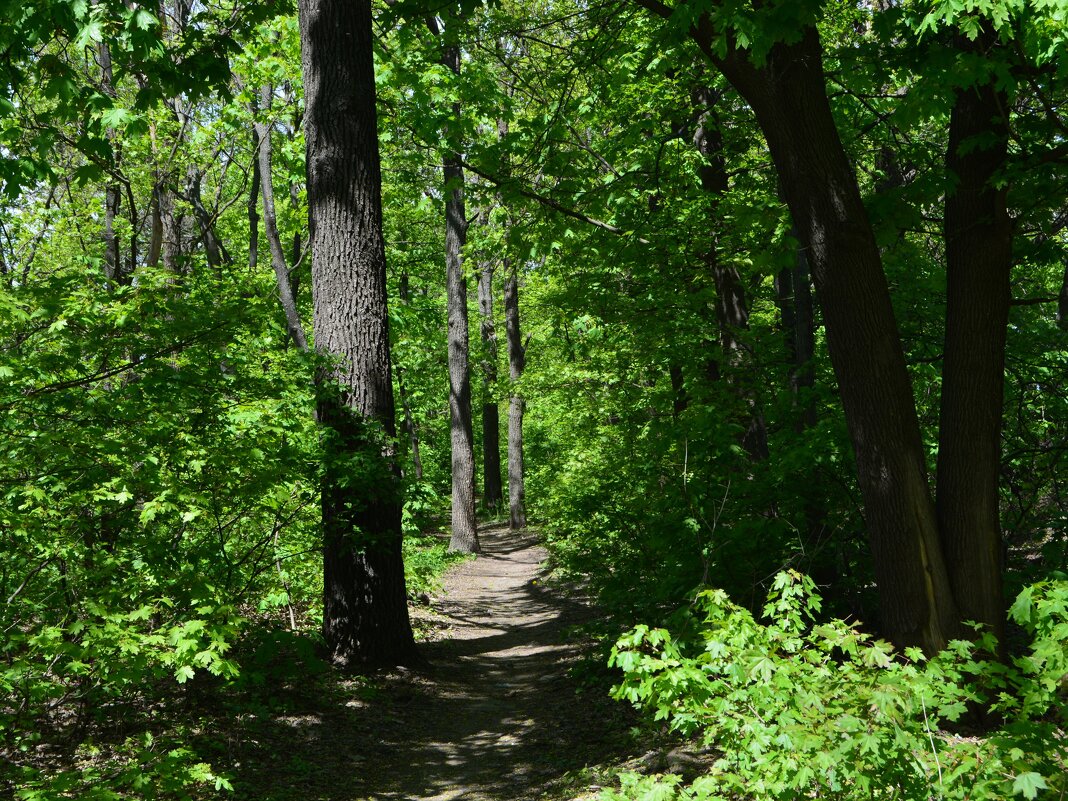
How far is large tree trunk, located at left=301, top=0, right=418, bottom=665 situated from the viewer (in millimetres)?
7672

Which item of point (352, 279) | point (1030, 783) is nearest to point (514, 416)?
point (352, 279)

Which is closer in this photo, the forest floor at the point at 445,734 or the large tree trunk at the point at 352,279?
the forest floor at the point at 445,734

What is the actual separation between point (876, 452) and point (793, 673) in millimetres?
1887

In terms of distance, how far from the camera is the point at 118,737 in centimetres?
560

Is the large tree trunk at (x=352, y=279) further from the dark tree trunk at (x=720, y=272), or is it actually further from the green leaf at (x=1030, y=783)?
the green leaf at (x=1030, y=783)

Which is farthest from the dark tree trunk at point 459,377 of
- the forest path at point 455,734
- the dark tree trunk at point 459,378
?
the forest path at point 455,734

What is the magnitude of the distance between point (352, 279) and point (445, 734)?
4415 mm

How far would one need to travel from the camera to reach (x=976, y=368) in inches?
207

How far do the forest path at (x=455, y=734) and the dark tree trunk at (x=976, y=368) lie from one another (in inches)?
111

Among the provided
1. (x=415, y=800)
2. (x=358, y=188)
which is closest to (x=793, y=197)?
(x=358, y=188)

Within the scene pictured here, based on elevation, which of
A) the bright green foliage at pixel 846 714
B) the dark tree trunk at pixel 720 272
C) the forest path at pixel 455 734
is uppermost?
the dark tree trunk at pixel 720 272

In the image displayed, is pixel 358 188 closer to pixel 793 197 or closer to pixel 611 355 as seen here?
pixel 793 197

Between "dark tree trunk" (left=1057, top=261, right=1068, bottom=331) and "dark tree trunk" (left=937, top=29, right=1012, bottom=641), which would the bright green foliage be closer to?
"dark tree trunk" (left=937, top=29, right=1012, bottom=641)

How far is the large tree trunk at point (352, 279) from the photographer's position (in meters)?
7.67
